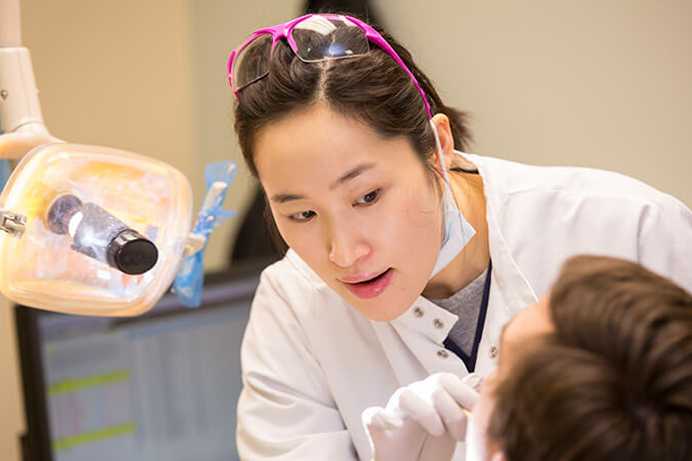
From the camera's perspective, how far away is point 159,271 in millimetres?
1212

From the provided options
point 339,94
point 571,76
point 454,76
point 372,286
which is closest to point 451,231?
point 372,286

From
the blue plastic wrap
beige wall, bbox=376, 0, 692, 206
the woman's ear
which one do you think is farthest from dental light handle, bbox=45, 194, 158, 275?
beige wall, bbox=376, 0, 692, 206

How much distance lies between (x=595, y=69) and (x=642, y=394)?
1268mm

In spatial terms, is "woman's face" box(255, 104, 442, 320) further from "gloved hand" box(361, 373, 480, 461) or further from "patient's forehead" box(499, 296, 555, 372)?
"patient's forehead" box(499, 296, 555, 372)

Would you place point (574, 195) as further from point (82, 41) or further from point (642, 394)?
point (82, 41)

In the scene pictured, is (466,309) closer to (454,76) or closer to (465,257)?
(465,257)

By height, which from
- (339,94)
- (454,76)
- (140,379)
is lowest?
(140,379)

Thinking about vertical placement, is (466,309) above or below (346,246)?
below

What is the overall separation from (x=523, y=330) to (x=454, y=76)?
52.3 inches

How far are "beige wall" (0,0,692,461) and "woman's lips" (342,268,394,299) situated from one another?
0.74 meters

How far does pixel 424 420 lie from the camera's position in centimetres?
115

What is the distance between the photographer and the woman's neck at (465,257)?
4.90 feet

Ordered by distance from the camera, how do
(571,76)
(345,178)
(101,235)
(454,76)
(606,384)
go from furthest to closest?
(454,76)
(571,76)
(345,178)
(101,235)
(606,384)

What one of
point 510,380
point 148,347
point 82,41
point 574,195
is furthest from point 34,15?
point 510,380
